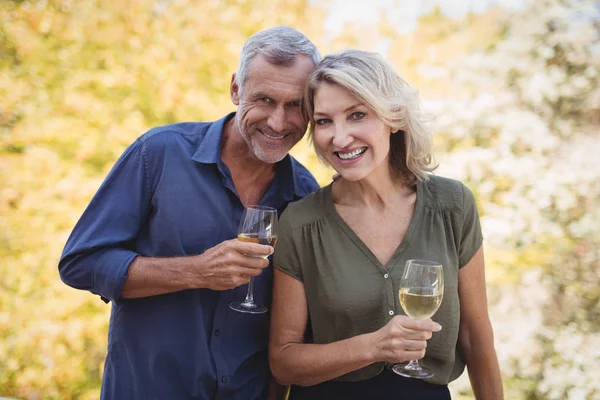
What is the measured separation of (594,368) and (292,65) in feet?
11.7

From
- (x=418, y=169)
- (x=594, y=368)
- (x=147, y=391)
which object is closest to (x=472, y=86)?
(x=594, y=368)

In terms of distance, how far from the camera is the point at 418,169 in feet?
7.82

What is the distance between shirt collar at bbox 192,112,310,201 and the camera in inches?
94.1

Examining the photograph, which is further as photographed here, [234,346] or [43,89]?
[43,89]

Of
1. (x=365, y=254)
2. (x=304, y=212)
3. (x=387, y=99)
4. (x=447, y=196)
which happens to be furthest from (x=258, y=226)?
(x=447, y=196)

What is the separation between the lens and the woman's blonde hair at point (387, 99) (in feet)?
7.03

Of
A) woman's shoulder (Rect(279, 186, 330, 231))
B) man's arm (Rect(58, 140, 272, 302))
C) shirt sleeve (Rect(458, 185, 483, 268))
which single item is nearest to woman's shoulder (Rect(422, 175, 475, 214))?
shirt sleeve (Rect(458, 185, 483, 268))

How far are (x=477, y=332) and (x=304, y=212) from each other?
76 cm

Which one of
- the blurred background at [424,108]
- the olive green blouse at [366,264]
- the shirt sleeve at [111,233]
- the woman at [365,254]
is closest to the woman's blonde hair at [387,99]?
the woman at [365,254]

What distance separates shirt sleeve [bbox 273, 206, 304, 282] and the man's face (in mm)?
298

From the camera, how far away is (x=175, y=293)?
2.32m

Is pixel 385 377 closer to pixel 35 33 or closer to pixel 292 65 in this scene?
pixel 292 65

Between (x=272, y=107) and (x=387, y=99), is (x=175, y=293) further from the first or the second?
(x=387, y=99)

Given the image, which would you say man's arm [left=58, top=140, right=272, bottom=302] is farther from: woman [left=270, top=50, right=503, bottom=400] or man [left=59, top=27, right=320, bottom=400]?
woman [left=270, top=50, right=503, bottom=400]
